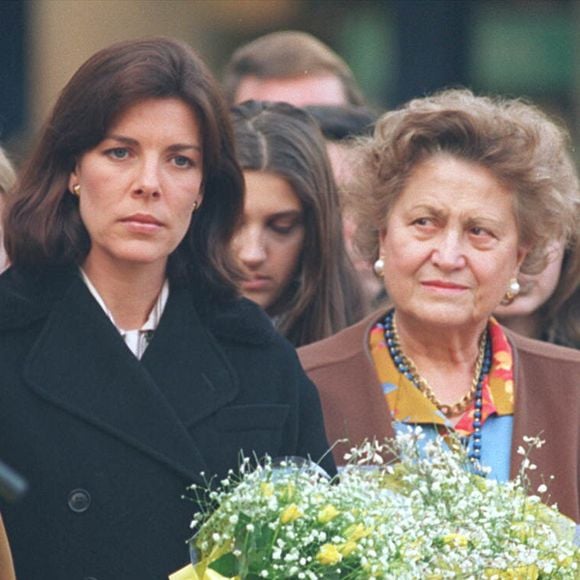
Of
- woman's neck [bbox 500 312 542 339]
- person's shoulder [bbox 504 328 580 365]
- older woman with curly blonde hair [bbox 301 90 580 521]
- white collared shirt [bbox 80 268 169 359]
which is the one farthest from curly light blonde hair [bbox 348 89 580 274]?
white collared shirt [bbox 80 268 169 359]

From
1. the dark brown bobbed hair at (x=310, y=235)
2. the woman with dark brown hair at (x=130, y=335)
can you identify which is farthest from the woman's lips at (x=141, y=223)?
the dark brown bobbed hair at (x=310, y=235)

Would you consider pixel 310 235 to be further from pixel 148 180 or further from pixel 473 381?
pixel 148 180

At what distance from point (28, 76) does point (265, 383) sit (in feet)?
23.2

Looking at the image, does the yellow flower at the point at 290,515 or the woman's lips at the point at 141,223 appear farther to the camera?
the woman's lips at the point at 141,223

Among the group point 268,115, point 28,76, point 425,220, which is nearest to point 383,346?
point 425,220

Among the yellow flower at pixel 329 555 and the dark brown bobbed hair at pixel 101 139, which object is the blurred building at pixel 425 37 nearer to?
the dark brown bobbed hair at pixel 101 139

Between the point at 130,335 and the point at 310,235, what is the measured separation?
1.53 meters

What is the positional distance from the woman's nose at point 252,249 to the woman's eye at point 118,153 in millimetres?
1333

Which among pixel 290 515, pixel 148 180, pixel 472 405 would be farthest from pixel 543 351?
pixel 290 515

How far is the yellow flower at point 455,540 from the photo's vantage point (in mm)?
4293

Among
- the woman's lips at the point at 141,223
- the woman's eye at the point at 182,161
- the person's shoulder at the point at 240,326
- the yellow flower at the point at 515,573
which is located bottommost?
the yellow flower at the point at 515,573

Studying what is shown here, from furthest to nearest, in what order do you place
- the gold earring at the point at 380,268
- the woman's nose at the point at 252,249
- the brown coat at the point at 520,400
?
the woman's nose at the point at 252,249, the gold earring at the point at 380,268, the brown coat at the point at 520,400

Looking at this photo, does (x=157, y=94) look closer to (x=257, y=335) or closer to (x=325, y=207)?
(x=257, y=335)

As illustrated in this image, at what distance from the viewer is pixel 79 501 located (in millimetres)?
4668
